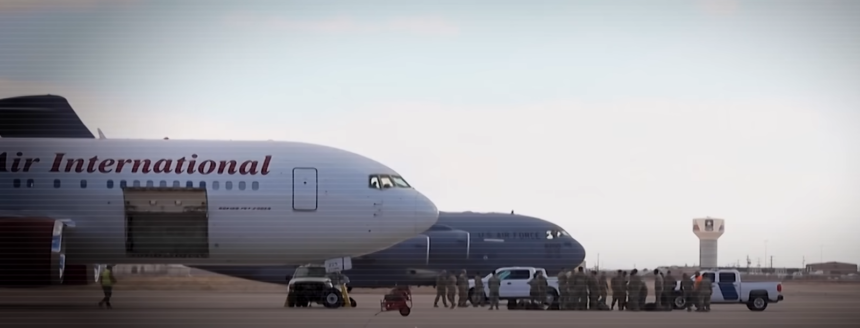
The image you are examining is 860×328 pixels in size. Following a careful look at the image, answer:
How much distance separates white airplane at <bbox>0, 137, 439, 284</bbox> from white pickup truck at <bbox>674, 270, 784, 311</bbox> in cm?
636

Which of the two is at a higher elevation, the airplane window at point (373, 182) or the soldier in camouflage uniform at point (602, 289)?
the airplane window at point (373, 182)

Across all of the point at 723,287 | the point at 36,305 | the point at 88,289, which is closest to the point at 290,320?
the point at 36,305

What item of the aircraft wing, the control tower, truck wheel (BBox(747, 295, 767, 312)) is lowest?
truck wheel (BBox(747, 295, 767, 312))

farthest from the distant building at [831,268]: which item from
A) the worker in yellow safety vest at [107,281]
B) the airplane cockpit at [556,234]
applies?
the worker in yellow safety vest at [107,281]

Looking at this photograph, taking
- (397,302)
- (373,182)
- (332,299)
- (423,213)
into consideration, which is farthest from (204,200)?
(397,302)

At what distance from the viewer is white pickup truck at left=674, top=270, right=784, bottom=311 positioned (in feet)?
74.7

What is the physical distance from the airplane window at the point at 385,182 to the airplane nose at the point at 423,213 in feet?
1.83

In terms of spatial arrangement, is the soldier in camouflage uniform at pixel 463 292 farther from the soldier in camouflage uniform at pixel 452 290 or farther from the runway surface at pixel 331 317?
the runway surface at pixel 331 317

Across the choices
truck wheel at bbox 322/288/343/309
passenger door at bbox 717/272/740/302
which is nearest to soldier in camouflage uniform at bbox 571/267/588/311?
passenger door at bbox 717/272/740/302

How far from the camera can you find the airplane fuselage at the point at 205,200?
2019 centimetres

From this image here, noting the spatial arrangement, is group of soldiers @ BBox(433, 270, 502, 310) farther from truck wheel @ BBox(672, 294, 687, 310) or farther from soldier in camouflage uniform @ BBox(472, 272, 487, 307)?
truck wheel @ BBox(672, 294, 687, 310)

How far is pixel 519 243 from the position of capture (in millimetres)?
30969

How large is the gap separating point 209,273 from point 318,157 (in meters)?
7.59

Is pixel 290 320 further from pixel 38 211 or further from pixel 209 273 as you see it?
pixel 209 273
